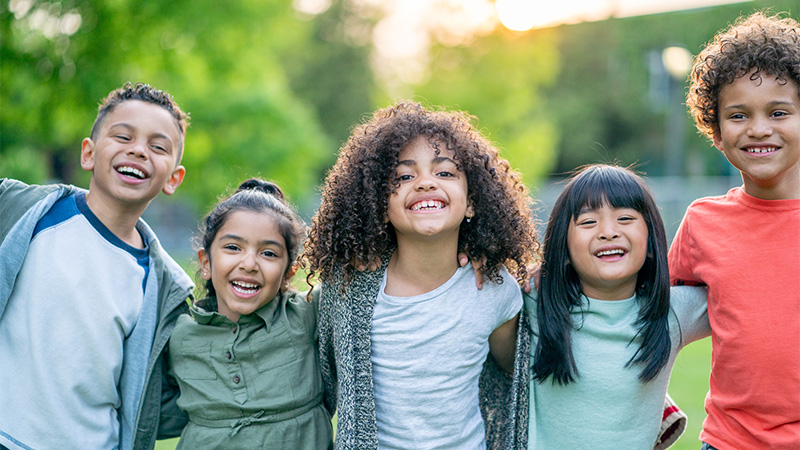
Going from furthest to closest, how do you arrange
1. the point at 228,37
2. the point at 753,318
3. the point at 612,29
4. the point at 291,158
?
the point at 612,29 → the point at 291,158 → the point at 228,37 → the point at 753,318

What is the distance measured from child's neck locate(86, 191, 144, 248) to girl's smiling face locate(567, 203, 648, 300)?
181 cm

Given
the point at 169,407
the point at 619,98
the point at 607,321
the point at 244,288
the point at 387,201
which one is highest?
the point at 619,98

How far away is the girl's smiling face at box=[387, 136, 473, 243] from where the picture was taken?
8.30ft

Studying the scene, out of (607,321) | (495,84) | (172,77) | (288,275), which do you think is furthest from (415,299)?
(495,84)

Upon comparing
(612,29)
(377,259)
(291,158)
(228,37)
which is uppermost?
(612,29)

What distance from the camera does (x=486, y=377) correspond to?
291cm

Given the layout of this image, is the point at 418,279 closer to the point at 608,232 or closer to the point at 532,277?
the point at 532,277

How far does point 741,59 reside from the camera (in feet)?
8.21

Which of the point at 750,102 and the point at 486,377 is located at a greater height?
the point at 750,102

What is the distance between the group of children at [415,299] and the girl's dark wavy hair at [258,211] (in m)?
0.01

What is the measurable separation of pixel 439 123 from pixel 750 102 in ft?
3.76

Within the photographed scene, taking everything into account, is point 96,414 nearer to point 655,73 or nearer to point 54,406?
point 54,406

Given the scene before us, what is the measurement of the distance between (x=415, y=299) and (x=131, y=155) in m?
1.30

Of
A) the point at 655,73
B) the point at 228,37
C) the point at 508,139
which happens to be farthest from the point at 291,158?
the point at 655,73
